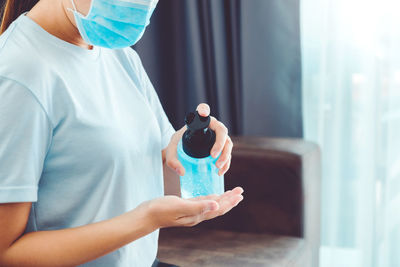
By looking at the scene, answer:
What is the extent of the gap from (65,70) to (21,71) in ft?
0.29

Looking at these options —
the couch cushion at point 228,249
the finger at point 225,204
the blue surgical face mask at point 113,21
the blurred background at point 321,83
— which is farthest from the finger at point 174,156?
the blurred background at point 321,83

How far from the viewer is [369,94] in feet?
5.80

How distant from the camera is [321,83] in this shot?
1864 millimetres

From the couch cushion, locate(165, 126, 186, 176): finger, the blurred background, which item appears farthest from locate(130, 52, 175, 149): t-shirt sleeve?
the blurred background

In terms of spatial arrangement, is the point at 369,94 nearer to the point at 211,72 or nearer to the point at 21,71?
the point at 211,72

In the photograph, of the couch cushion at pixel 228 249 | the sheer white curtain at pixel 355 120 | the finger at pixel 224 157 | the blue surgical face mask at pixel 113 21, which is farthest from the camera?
the sheer white curtain at pixel 355 120

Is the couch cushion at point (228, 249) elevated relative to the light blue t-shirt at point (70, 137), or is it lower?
lower

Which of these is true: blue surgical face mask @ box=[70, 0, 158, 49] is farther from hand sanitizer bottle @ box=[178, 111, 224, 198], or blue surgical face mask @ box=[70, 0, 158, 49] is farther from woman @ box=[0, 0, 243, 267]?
hand sanitizer bottle @ box=[178, 111, 224, 198]

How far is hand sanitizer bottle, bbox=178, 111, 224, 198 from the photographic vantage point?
33.8 inches

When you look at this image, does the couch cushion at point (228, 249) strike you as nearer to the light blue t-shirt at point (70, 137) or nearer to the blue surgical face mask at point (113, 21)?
the light blue t-shirt at point (70, 137)

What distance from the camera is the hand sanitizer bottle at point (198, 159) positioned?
86 cm

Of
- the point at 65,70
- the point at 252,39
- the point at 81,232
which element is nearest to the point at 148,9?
the point at 65,70

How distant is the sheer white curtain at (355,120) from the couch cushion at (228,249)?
1.38ft

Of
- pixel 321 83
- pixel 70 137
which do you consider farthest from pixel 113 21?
pixel 321 83
